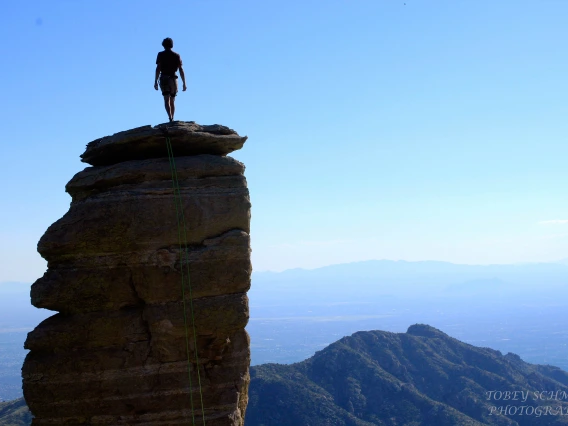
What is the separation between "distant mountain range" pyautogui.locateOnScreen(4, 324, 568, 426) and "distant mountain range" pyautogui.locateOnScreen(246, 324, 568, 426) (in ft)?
0.38

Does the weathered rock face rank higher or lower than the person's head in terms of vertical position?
lower

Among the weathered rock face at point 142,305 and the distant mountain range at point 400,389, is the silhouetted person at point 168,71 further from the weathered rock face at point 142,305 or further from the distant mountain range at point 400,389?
the distant mountain range at point 400,389

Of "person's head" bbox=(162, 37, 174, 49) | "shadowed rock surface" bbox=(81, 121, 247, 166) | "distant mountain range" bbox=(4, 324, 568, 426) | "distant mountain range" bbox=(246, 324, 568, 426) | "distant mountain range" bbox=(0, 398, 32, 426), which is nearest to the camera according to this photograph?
"shadowed rock surface" bbox=(81, 121, 247, 166)

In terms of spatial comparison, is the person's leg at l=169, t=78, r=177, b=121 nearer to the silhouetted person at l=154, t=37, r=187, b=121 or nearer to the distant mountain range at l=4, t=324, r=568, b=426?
the silhouetted person at l=154, t=37, r=187, b=121

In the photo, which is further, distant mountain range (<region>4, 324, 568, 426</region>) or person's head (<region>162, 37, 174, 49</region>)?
distant mountain range (<region>4, 324, 568, 426</region>)

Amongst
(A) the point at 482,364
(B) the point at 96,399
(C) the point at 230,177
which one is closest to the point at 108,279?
(B) the point at 96,399

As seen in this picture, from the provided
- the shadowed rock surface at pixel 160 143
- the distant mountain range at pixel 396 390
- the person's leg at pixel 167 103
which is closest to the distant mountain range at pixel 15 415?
the distant mountain range at pixel 396 390

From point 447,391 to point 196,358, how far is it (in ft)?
224

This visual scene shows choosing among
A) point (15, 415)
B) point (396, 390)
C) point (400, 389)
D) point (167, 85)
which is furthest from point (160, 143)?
point (400, 389)

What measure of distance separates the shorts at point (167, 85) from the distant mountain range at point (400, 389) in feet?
175

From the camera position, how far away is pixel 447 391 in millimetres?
75062

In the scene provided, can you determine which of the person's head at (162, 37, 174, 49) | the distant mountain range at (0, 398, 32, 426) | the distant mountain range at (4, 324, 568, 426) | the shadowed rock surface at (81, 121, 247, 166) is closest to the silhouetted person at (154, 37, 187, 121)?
the person's head at (162, 37, 174, 49)

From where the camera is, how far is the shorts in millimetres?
16281

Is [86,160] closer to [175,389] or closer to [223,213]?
[223,213]
